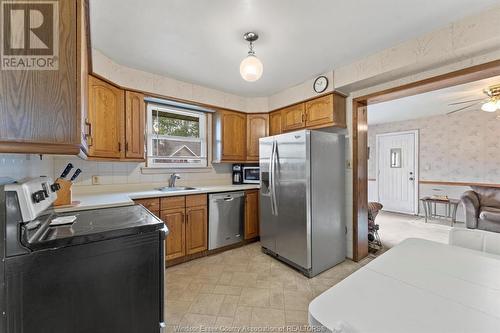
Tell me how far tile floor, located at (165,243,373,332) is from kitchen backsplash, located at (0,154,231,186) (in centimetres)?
124

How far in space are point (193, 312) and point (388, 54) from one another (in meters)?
3.07

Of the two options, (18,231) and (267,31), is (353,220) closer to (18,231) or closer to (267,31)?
(267,31)

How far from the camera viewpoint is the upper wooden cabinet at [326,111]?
2768 mm

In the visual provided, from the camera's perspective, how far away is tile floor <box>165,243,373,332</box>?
1774mm

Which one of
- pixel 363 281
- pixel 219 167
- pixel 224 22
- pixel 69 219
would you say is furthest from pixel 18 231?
pixel 219 167

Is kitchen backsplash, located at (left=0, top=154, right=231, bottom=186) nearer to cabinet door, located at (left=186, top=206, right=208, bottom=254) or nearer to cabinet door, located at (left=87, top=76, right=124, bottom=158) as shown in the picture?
cabinet door, located at (left=87, top=76, right=124, bottom=158)

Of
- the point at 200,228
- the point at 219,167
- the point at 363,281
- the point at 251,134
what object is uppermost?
the point at 251,134

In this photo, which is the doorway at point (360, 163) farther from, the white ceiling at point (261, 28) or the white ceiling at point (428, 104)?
the white ceiling at point (428, 104)

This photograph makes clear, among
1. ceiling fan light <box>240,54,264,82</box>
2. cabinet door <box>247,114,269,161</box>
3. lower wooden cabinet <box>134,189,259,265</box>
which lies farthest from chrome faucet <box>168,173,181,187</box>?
ceiling fan light <box>240,54,264,82</box>

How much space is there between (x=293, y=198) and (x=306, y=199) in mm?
195

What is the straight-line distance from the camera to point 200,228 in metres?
2.90

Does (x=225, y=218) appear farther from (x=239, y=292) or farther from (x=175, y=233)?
(x=239, y=292)

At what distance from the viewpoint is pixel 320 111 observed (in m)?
2.89

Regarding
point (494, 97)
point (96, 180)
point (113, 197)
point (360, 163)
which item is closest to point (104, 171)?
point (96, 180)
